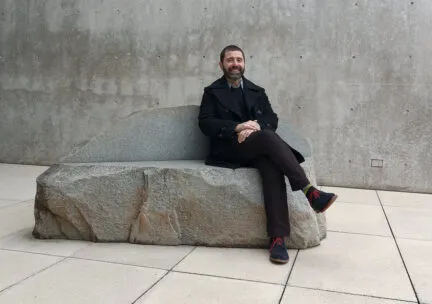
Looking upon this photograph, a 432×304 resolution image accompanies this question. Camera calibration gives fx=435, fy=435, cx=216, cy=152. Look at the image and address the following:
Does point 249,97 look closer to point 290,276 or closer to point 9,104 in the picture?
point 290,276

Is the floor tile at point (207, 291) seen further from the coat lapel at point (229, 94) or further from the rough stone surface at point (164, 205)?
the coat lapel at point (229, 94)

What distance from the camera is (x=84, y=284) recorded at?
1.76 meters

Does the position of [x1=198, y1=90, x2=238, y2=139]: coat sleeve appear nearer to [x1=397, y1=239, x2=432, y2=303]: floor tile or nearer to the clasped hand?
the clasped hand

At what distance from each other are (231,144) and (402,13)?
2.45m

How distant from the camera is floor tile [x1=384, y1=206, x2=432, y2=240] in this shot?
101 inches

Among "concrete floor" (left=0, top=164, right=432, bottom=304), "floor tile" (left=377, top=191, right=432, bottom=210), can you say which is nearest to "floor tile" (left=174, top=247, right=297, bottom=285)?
"concrete floor" (left=0, top=164, right=432, bottom=304)

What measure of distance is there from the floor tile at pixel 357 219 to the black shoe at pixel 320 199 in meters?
0.64

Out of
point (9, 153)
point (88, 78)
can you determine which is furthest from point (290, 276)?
point (9, 153)

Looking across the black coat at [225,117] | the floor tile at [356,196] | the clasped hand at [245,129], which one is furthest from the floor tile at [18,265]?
the floor tile at [356,196]

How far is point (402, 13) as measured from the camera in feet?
12.7

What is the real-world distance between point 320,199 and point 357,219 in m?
0.97

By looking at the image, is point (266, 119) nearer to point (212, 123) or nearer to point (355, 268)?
point (212, 123)

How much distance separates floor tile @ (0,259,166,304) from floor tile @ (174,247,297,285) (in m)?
0.19

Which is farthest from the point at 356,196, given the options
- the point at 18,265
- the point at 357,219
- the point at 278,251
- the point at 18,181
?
the point at 18,181
